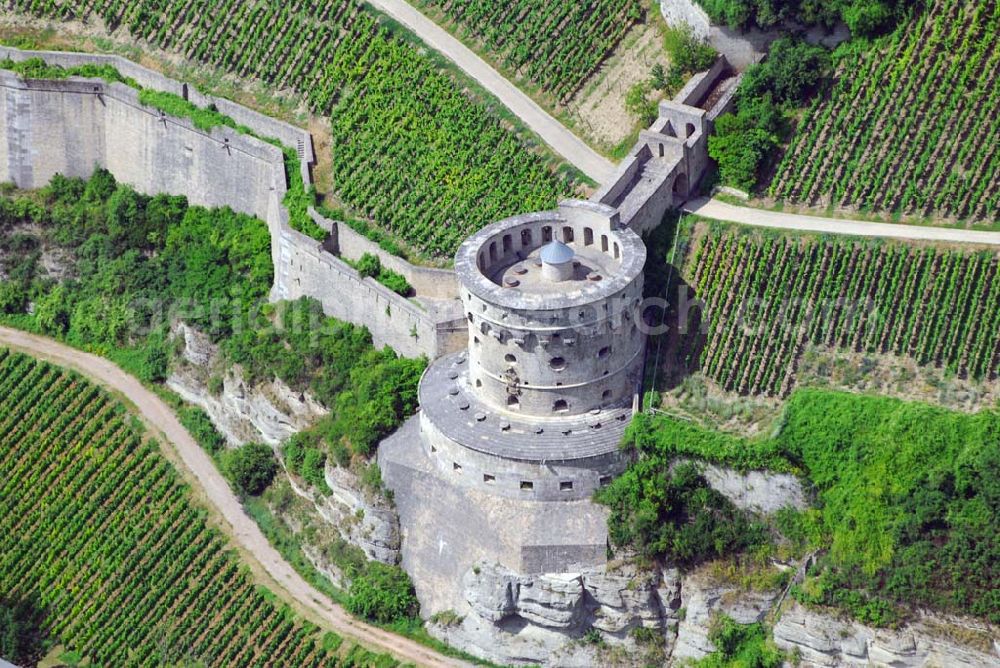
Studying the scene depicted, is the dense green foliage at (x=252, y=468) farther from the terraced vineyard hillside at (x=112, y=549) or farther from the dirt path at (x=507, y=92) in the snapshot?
the dirt path at (x=507, y=92)

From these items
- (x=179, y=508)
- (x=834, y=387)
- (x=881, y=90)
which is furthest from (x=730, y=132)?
(x=179, y=508)

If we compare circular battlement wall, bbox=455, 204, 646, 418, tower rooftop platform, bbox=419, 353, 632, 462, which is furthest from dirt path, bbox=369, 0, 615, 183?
tower rooftop platform, bbox=419, 353, 632, 462

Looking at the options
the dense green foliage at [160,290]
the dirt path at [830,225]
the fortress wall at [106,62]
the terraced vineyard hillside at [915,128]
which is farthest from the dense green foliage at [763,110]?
the fortress wall at [106,62]

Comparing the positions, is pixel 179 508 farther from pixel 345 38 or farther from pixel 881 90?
pixel 881 90

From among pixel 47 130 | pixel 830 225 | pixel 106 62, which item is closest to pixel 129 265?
pixel 47 130

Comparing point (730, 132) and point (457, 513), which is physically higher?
point (730, 132)
